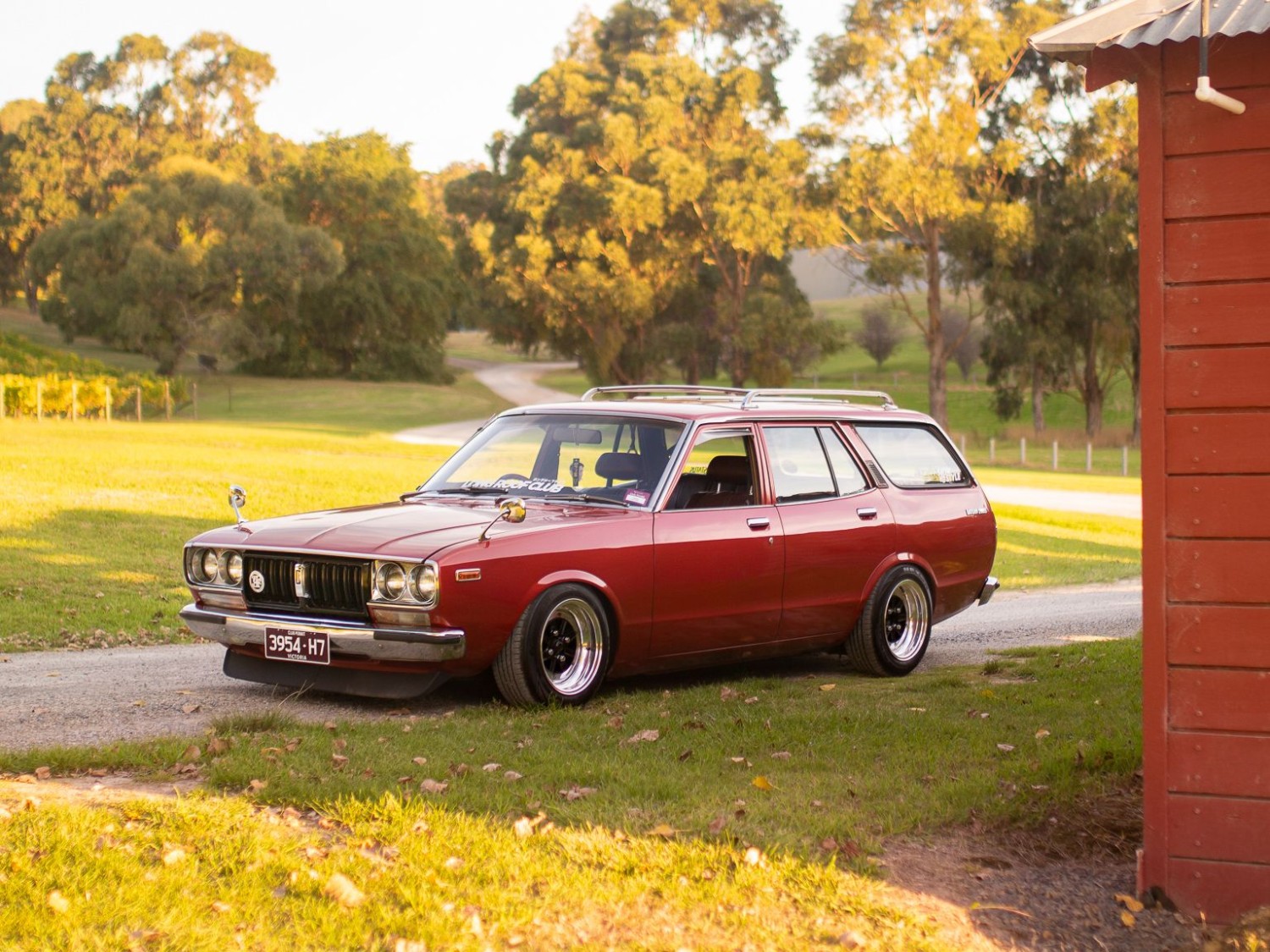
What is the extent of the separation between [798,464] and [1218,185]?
4486 millimetres

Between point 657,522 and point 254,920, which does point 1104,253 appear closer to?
point 657,522

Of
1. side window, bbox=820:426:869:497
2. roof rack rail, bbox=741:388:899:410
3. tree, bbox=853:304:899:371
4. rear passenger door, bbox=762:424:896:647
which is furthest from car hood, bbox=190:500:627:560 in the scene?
tree, bbox=853:304:899:371

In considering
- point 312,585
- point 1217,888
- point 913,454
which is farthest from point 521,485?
point 1217,888

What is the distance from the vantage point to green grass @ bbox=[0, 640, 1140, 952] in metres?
4.69

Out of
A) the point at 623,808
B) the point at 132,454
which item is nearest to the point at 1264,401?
the point at 623,808

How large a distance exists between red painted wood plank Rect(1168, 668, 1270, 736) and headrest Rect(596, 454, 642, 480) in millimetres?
4045

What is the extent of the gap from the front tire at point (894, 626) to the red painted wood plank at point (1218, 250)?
463cm

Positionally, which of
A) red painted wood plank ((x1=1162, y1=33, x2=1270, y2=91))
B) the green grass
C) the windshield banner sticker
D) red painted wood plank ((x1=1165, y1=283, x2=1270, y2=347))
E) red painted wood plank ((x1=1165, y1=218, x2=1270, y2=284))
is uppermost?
red painted wood plank ((x1=1162, y1=33, x2=1270, y2=91))

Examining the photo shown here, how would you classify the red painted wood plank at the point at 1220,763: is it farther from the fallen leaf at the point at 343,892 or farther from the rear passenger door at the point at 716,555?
the rear passenger door at the point at 716,555

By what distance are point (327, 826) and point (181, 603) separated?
307 inches

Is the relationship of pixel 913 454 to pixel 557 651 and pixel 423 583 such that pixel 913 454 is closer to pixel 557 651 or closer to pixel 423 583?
pixel 557 651

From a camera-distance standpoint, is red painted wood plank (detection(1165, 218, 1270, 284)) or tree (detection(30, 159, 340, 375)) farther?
tree (detection(30, 159, 340, 375))

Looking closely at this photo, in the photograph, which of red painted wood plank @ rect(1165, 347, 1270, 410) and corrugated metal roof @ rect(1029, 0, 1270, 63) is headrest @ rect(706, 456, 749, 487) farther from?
corrugated metal roof @ rect(1029, 0, 1270, 63)

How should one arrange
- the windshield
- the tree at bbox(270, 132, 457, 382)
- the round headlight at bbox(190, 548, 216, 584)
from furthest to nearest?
1. the tree at bbox(270, 132, 457, 382)
2. the windshield
3. the round headlight at bbox(190, 548, 216, 584)
